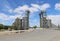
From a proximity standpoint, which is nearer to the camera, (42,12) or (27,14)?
(27,14)

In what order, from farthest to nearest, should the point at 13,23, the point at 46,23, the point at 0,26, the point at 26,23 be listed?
1. the point at 46,23
2. the point at 26,23
3. the point at 13,23
4. the point at 0,26

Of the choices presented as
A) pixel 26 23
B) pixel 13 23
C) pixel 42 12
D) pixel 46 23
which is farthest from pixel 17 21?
pixel 42 12

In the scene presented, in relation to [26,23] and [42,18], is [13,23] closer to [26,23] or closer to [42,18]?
[26,23]

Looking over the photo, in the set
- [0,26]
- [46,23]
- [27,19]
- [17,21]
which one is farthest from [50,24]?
[0,26]

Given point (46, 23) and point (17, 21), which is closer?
point (17, 21)

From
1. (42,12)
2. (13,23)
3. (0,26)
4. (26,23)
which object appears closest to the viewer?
(0,26)

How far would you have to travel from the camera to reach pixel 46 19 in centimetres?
15625

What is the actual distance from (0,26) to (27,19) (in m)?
51.8

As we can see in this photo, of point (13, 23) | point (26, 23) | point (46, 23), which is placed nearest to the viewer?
point (13, 23)

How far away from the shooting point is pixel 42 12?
17462 centimetres

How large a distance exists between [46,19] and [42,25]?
31.4 feet

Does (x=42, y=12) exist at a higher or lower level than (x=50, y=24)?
higher

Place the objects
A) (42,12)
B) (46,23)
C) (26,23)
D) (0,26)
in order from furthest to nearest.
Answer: (42,12), (46,23), (26,23), (0,26)

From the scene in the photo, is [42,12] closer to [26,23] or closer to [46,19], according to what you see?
[46,19]
